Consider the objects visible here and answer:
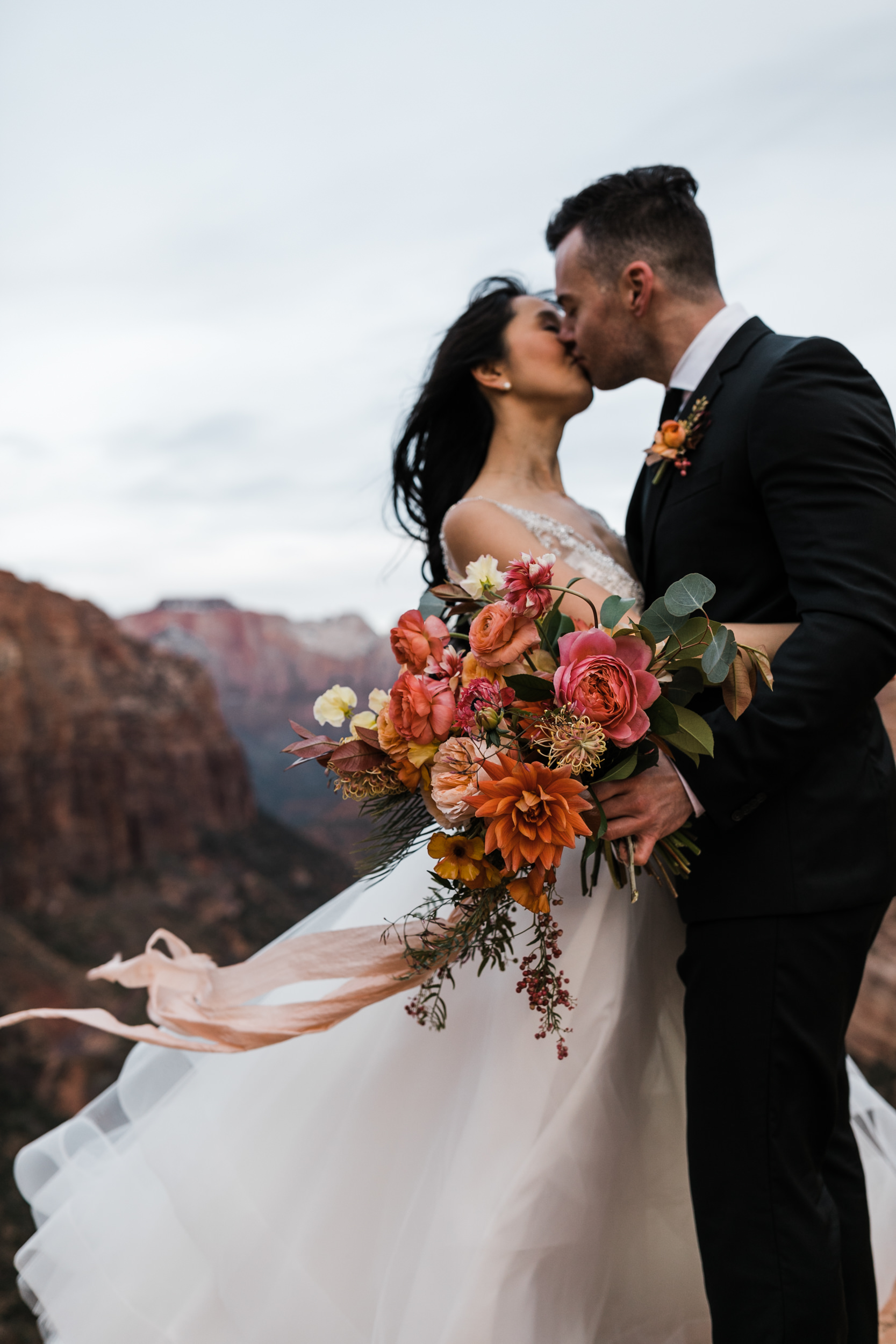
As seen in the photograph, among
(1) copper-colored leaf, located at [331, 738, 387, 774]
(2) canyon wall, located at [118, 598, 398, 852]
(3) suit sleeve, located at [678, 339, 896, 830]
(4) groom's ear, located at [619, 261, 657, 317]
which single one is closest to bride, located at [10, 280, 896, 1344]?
(3) suit sleeve, located at [678, 339, 896, 830]

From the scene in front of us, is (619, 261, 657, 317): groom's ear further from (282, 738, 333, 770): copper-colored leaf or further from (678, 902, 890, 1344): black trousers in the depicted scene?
(678, 902, 890, 1344): black trousers

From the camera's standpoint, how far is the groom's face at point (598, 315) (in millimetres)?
2309

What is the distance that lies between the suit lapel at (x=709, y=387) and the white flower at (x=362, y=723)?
751mm

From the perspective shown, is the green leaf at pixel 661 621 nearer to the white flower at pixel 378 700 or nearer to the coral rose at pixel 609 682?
the coral rose at pixel 609 682

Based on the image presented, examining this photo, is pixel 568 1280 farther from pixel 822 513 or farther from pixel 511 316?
pixel 511 316

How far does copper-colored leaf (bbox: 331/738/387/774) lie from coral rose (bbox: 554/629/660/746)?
376 mm

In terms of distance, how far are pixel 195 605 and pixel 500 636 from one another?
104ft

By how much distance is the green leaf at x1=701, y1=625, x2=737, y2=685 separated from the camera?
1.44 metres

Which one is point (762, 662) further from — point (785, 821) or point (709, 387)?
point (709, 387)

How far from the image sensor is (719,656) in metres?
1.45

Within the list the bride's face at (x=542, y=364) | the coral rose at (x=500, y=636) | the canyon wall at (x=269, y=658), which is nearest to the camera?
the coral rose at (x=500, y=636)

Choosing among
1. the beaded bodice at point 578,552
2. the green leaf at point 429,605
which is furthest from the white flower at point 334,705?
the beaded bodice at point 578,552

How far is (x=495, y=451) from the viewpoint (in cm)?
271

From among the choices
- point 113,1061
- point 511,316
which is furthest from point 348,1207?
point 113,1061
